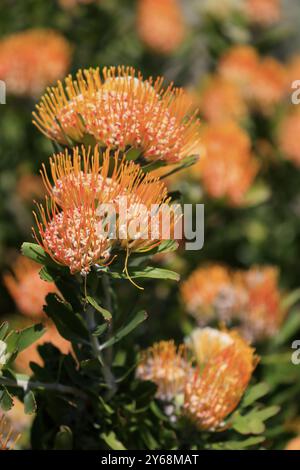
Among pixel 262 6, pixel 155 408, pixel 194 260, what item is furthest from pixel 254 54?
pixel 155 408

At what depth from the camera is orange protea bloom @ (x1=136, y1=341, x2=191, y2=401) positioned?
148 centimetres

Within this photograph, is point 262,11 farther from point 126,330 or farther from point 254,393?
point 126,330

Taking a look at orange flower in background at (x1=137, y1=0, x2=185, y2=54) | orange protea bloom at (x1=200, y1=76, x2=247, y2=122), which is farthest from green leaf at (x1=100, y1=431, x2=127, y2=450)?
orange flower in background at (x1=137, y1=0, x2=185, y2=54)

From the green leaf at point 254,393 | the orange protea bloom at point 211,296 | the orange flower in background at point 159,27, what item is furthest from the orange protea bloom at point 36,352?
the orange flower in background at point 159,27

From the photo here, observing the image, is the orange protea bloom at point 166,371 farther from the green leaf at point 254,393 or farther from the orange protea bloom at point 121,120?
the orange protea bloom at point 121,120

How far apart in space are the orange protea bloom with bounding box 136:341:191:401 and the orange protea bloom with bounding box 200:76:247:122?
1.63 m

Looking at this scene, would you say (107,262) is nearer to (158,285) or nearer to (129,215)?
(129,215)

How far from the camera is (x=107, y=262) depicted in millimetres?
1229

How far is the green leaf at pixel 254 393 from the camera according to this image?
4.93 feet

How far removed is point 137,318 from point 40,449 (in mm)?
382

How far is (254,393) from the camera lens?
4.97ft

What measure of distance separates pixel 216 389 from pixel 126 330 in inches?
8.9

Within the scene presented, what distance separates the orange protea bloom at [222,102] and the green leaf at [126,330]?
1767mm

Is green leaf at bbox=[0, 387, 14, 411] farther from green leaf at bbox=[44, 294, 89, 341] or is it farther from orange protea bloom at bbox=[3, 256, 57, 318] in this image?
orange protea bloom at bbox=[3, 256, 57, 318]
